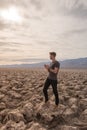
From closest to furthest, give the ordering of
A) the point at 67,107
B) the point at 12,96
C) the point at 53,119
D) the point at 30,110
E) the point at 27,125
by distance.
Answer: the point at 27,125 < the point at 53,119 < the point at 30,110 < the point at 67,107 < the point at 12,96

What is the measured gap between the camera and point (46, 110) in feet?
25.0

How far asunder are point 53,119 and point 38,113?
580 millimetres

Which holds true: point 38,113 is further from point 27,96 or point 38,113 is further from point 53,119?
point 27,96

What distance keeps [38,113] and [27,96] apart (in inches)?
135

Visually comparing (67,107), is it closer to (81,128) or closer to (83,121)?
(83,121)

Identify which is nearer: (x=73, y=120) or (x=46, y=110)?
(x=73, y=120)

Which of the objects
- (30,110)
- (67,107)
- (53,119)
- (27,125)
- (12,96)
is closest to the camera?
(27,125)

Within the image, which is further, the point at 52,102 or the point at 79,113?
the point at 52,102

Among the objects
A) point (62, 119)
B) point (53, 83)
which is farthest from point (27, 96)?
point (62, 119)

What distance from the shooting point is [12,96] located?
10414mm

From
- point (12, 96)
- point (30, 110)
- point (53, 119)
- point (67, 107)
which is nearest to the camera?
point (53, 119)

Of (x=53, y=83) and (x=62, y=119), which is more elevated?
(x=53, y=83)

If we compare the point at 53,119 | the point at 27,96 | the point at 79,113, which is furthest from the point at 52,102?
the point at 27,96

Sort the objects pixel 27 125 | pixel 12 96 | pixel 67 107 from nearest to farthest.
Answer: pixel 27 125, pixel 67 107, pixel 12 96
